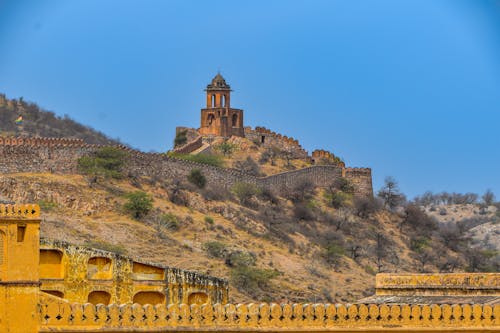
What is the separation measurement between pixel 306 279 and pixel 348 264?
6.97 metres

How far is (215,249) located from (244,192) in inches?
478

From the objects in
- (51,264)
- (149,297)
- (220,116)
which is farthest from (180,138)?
(51,264)

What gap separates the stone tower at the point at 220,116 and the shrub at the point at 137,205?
17.7 m

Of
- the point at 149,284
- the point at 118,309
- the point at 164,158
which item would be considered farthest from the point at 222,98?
the point at 118,309

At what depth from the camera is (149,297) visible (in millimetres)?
41469

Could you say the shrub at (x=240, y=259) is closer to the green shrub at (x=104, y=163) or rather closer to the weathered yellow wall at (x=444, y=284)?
the green shrub at (x=104, y=163)

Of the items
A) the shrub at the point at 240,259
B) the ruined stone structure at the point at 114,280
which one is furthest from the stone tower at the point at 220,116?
the ruined stone structure at the point at 114,280

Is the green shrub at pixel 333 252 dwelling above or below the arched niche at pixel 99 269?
above

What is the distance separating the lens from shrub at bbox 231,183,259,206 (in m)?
83.9

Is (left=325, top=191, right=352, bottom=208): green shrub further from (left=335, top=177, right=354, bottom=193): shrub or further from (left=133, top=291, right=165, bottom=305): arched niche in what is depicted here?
(left=133, top=291, right=165, bottom=305): arched niche

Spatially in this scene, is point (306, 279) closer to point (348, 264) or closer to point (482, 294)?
point (348, 264)

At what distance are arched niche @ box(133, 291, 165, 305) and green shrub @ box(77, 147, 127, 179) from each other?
35.6 meters

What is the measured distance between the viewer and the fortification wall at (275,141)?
308 feet

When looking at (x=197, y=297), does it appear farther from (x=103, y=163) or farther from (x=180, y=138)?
(x=180, y=138)
